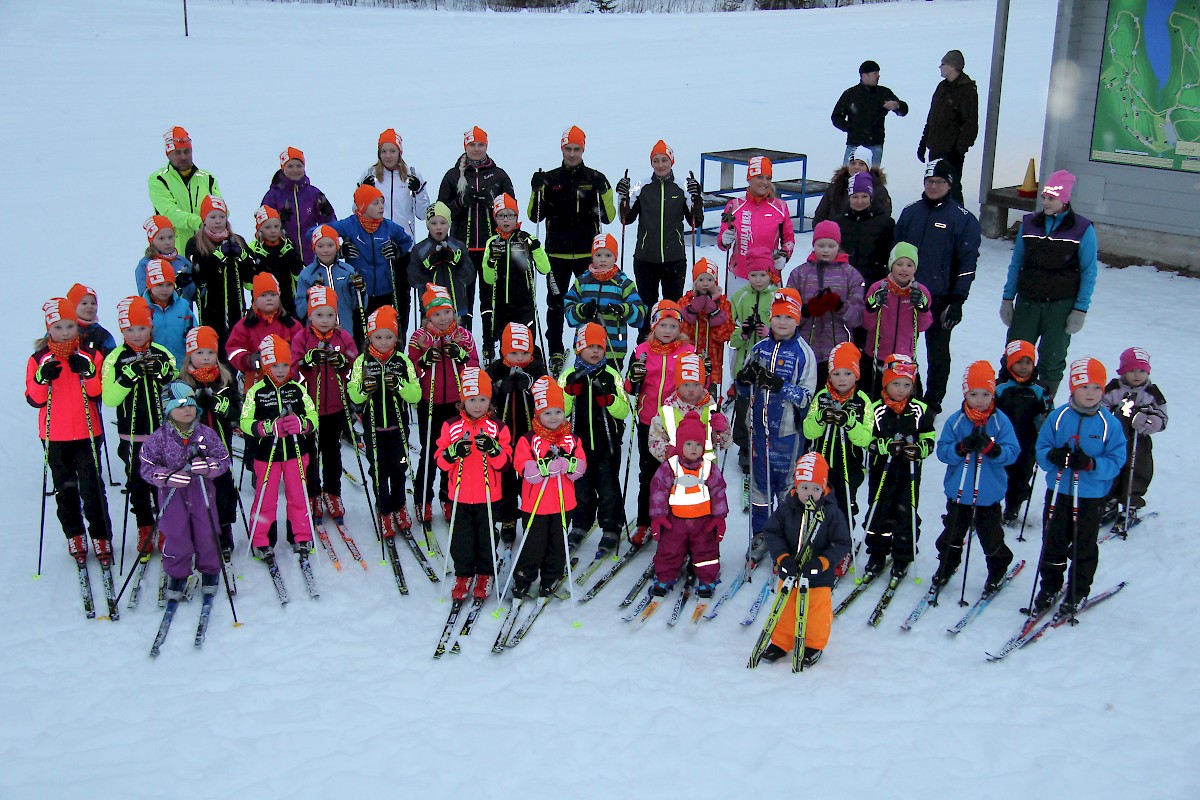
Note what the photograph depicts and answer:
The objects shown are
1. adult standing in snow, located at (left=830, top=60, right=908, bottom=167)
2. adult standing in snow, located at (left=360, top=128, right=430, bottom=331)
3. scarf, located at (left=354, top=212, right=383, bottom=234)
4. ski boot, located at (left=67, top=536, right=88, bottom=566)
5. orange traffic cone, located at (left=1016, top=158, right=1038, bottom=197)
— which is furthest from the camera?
orange traffic cone, located at (left=1016, top=158, right=1038, bottom=197)

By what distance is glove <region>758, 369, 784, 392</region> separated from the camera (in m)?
6.27

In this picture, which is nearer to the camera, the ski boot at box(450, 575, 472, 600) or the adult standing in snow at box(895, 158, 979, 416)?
the ski boot at box(450, 575, 472, 600)

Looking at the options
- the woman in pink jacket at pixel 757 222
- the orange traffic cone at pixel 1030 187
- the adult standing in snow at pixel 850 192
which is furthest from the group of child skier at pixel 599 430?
the orange traffic cone at pixel 1030 187

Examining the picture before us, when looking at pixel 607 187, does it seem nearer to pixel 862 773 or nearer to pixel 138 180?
pixel 862 773

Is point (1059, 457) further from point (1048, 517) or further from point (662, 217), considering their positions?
point (662, 217)

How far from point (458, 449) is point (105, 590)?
2.27m

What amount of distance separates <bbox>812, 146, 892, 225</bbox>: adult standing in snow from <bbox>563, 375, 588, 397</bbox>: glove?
2.83 m

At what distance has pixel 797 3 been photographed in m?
38.8

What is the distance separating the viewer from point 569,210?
880 centimetres

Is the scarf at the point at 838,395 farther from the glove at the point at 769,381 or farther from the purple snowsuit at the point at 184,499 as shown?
the purple snowsuit at the point at 184,499

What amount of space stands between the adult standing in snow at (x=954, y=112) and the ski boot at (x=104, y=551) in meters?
8.85

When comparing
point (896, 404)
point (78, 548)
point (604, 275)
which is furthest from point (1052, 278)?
point (78, 548)

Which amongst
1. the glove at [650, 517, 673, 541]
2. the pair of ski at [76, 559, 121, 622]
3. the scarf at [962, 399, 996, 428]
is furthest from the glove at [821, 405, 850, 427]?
the pair of ski at [76, 559, 121, 622]

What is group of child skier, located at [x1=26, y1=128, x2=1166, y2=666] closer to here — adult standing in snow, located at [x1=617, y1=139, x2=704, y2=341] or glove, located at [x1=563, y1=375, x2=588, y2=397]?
glove, located at [x1=563, y1=375, x2=588, y2=397]
